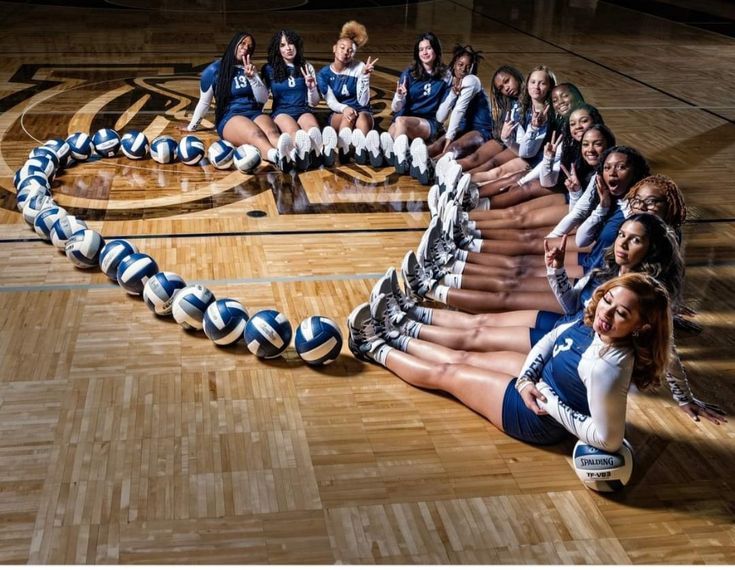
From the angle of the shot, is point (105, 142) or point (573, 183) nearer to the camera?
point (573, 183)

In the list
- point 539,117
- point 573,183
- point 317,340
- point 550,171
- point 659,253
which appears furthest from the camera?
point 539,117

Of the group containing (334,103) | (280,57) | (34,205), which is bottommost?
(34,205)

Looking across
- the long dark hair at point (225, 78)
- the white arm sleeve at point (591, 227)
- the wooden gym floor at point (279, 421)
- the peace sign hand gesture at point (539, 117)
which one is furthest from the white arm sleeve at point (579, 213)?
the long dark hair at point (225, 78)

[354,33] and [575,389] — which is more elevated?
[354,33]

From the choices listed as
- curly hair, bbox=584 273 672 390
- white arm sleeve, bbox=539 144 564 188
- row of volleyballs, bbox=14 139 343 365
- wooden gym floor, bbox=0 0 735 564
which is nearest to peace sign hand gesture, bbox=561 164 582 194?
white arm sleeve, bbox=539 144 564 188

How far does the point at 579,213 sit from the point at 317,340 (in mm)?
1582

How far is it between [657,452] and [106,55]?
827cm

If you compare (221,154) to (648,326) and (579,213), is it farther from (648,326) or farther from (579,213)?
(648,326)

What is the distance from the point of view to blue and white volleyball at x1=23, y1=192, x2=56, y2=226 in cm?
548

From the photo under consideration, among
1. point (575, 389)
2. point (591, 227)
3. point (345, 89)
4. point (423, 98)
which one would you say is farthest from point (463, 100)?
point (575, 389)

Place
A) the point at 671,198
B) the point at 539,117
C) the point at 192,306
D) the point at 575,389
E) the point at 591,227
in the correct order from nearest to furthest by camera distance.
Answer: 1. the point at 575,389
2. the point at 671,198
3. the point at 192,306
4. the point at 591,227
5. the point at 539,117

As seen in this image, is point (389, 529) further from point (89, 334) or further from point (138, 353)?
point (89, 334)

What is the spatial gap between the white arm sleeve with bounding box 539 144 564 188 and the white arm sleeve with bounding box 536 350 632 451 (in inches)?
86.1

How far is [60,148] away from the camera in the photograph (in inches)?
254
